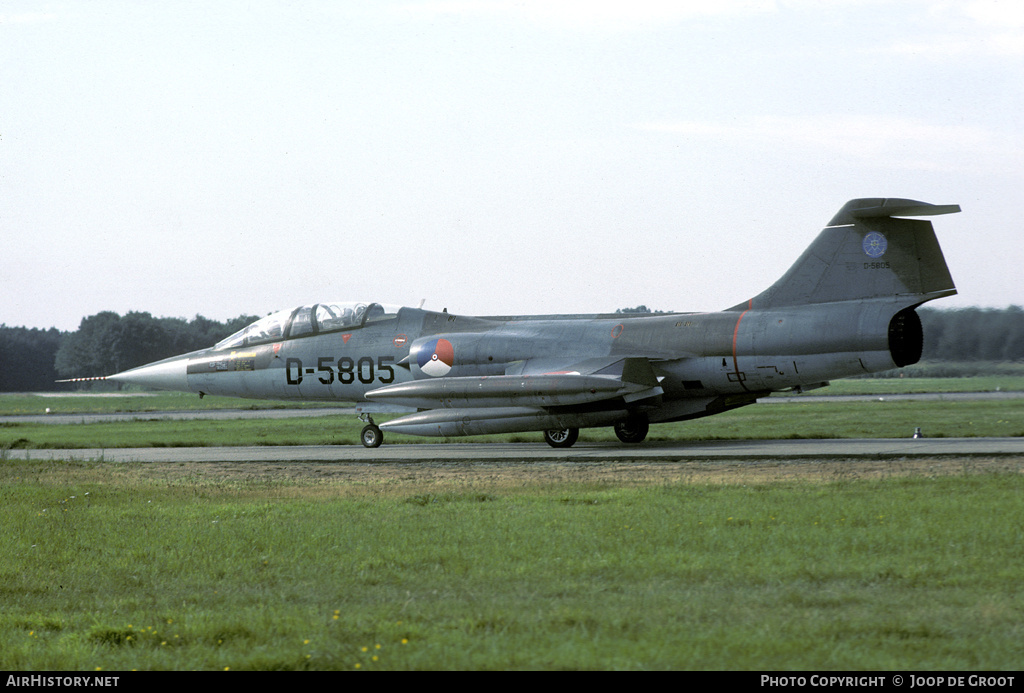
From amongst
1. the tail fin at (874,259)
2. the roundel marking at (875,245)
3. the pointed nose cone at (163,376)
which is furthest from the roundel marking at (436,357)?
the roundel marking at (875,245)

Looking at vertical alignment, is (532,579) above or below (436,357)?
below

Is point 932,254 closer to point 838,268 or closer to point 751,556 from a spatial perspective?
point 838,268

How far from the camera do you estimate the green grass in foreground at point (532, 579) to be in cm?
566

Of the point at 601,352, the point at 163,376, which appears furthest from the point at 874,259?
the point at 163,376

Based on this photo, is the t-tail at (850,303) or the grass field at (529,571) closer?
the grass field at (529,571)

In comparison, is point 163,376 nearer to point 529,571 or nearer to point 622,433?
point 622,433

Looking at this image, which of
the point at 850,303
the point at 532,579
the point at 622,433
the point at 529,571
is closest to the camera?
the point at 532,579

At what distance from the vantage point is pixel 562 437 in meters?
22.0

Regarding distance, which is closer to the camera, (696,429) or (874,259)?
(874,259)

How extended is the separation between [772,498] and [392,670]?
7.41 m

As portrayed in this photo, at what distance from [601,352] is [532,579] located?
13870 millimetres

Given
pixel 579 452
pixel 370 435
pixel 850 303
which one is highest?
pixel 850 303

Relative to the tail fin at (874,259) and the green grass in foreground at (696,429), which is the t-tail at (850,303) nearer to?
the tail fin at (874,259)

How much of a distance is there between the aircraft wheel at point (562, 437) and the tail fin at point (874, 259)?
219 inches
